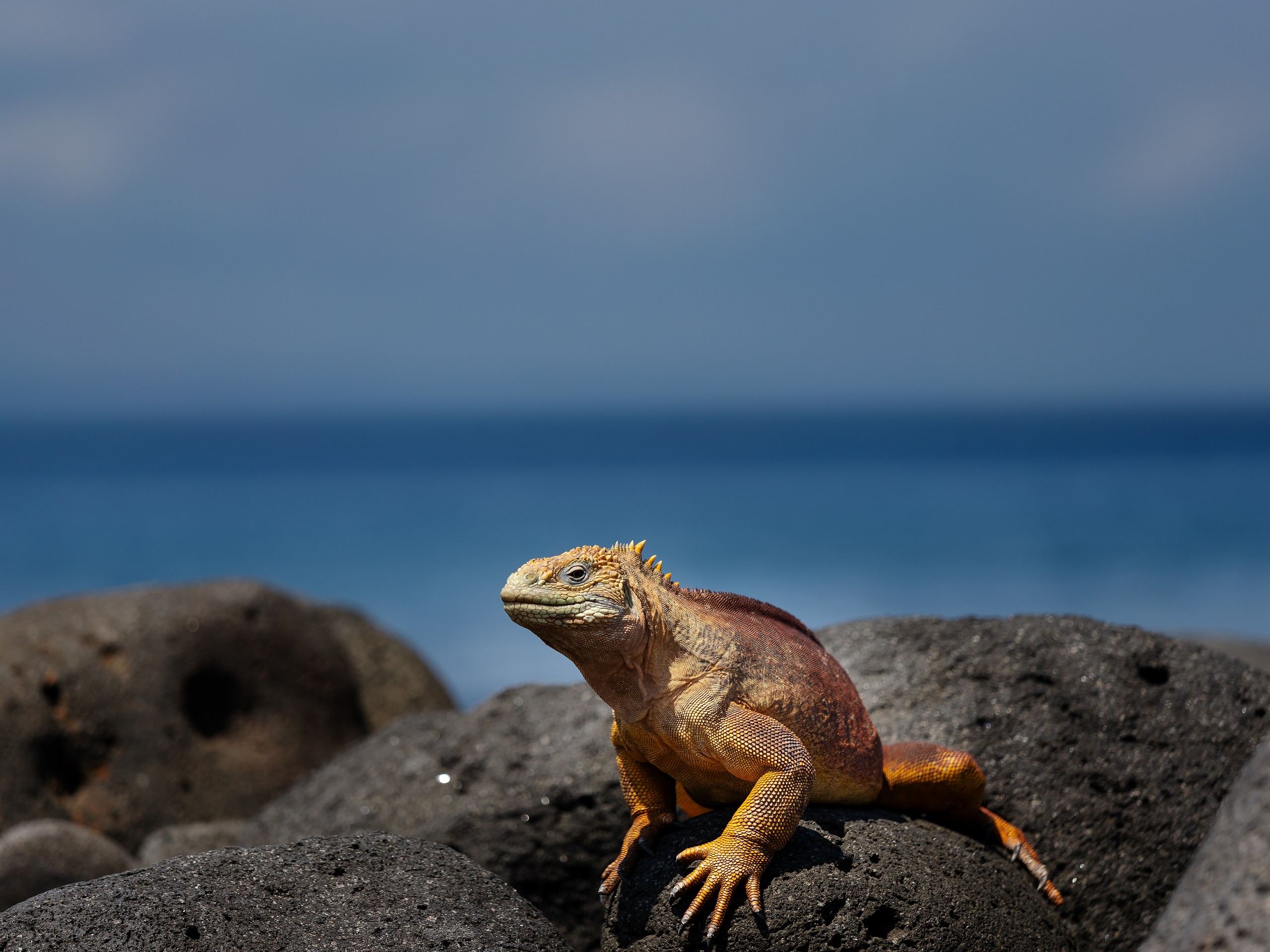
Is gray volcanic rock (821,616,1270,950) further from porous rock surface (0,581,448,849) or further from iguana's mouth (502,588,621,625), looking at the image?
porous rock surface (0,581,448,849)

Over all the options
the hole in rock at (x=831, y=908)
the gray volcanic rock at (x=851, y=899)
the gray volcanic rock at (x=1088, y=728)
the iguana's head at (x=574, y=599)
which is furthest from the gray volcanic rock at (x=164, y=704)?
the hole in rock at (x=831, y=908)

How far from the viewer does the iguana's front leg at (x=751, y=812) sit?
3.91 meters

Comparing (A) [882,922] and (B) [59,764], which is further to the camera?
(B) [59,764]

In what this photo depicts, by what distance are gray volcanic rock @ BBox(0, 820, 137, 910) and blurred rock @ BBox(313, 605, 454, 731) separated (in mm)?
3780

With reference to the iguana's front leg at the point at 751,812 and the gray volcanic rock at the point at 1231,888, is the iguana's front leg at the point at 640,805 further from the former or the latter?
the gray volcanic rock at the point at 1231,888

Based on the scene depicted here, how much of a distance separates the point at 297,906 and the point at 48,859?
3435mm

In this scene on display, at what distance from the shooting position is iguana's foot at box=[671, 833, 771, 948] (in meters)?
3.88

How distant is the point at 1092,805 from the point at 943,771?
1022 mm

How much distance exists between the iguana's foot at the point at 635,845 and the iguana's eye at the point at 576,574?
3.50 feet

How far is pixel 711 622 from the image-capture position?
169 inches

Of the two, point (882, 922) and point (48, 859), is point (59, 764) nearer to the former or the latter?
point (48, 859)

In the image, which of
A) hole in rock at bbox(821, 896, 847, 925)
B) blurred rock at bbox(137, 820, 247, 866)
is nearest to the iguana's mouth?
hole in rock at bbox(821, 896, 847, 925)

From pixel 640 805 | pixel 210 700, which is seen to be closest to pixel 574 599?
pixel 640 805

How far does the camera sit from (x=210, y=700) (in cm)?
970
